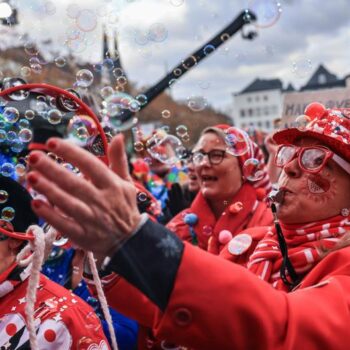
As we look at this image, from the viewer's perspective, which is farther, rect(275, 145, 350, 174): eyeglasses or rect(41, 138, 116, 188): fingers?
rect(275, 145, 350, 174): eyeglasses

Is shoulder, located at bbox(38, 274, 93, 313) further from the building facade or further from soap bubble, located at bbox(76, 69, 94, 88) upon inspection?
the building facade

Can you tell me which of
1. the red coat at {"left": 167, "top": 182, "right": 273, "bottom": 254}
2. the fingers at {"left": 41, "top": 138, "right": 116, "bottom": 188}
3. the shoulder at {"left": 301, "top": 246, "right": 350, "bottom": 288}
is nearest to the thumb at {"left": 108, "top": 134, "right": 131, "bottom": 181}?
the fingers at {"left": 41, "top": 138, "right": 116, "bottom": 188}

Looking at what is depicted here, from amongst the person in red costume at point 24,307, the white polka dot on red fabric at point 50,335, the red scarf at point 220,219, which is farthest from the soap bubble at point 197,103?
the white polka dot on red fabric at point 50,335

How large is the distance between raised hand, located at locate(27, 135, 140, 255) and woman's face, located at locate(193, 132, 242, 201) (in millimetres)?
2566

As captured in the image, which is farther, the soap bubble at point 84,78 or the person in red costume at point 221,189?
the person in red costume at point 221,189

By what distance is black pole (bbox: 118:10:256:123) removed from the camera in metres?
3.59

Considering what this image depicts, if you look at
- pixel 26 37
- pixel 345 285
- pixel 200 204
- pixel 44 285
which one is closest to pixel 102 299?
pixel 44 285

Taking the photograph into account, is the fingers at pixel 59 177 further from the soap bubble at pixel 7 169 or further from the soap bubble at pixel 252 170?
the soap bubble at pixel 252 170

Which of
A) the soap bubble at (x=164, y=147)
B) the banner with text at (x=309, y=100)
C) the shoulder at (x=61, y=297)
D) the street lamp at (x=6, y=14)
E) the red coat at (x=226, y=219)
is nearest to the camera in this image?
the shoulder at (x=61, y=297)

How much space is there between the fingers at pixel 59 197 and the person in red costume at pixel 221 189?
8.08 ft

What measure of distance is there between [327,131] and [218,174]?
5.29 feet

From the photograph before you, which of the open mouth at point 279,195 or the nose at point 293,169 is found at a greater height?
the nose at point 293,169

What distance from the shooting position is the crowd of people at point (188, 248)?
1.10 meters

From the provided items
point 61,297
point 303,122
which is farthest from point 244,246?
point 61,297
